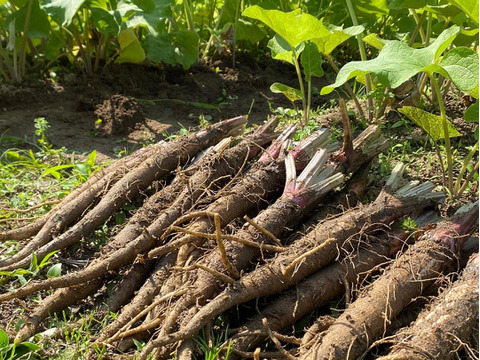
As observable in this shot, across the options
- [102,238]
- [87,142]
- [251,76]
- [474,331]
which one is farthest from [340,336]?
[251,76]

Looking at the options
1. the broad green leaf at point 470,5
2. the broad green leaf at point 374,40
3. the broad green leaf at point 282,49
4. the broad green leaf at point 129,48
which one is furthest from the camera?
the broad green leaf at point 129,48

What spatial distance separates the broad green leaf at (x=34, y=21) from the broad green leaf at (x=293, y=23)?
1973 mm

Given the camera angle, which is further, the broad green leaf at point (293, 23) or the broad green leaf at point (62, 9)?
the broad green leaf at point (62, 9)

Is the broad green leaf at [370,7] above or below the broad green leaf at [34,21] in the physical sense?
above

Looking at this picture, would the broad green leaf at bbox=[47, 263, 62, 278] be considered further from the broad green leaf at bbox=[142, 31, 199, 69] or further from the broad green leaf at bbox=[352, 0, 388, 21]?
the broad green leaf at bbox=[352, 0, 388, 21]

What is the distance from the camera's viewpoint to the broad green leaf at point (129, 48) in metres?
4.27

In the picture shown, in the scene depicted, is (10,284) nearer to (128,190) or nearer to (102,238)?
(102,238)

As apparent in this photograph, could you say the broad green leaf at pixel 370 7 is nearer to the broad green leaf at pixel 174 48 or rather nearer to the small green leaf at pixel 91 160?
the broad green leaf at pixel 174 48

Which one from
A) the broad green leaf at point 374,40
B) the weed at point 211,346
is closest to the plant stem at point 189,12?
the broad green leaf at point 374,40

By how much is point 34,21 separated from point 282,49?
6.66ft

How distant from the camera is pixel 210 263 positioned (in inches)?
86.4

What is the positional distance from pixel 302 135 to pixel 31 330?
1.71 m

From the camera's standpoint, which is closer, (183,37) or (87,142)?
(87,142)

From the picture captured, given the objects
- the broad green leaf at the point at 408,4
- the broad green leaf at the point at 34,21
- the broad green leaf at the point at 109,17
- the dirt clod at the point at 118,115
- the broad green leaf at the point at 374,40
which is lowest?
the dirt clod at the point at 118,115
